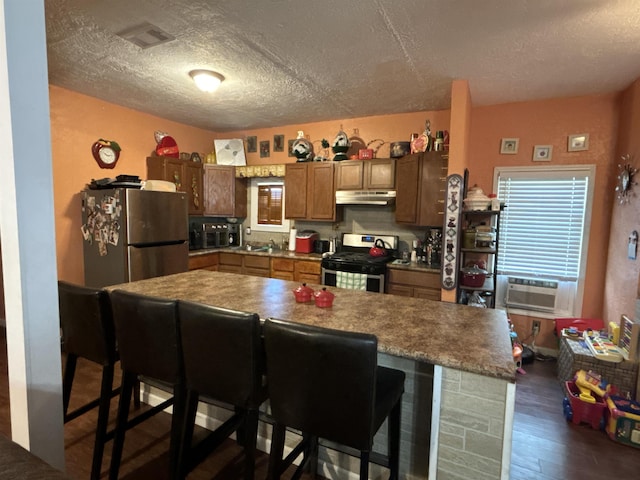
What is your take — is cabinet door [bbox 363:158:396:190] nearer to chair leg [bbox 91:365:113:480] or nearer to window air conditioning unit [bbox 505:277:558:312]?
window air conditioning unit [bbox 505:277:558:312]

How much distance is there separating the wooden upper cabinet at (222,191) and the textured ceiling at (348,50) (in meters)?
1.16

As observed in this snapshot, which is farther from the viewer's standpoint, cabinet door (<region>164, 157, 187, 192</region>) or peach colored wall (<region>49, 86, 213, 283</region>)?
cabinet door (<region>164, 157, 187, 192</region>)

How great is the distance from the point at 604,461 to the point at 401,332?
1.74 metres

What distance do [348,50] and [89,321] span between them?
92.8 inches

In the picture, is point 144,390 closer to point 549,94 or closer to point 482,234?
point 482,234

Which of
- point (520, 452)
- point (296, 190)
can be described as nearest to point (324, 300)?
point (520, 452)

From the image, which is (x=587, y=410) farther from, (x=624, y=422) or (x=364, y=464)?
(x=364, y=464)

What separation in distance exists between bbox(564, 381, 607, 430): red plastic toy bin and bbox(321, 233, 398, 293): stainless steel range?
5.76 ft

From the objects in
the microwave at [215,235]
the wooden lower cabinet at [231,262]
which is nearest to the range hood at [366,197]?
the wooden lower cabinet at [231,262]

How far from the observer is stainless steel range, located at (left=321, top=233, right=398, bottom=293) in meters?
3.54

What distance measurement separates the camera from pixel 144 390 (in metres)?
2.40

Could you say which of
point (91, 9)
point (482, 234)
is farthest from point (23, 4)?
point (482, 234)

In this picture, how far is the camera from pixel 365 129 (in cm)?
415

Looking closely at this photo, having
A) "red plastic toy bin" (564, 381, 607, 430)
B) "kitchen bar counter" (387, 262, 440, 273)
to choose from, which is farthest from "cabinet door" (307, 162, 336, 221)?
"red plastic toy bin" (564, 381, 607, 430)
